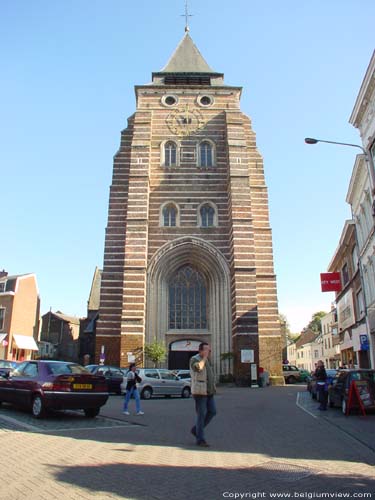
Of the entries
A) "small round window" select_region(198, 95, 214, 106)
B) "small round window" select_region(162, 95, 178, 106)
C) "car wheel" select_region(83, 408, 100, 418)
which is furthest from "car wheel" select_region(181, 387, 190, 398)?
"small round window" select_region(198, 95, 214, 106)

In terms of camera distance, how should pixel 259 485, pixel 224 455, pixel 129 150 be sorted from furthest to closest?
pixel 129 150, pixel 224 455, pixel 259 485

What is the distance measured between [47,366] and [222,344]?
2246 cm

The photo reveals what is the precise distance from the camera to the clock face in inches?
1469

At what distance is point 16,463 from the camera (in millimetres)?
A: 6133

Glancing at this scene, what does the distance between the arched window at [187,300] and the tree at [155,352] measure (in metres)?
3.96

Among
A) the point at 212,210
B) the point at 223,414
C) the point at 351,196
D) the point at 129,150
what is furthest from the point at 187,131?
the point at 223,414

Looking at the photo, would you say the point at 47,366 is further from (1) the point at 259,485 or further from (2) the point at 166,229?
(2) the point at 166,229

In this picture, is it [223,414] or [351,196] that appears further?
[351,196]

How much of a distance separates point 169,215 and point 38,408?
25409 mm

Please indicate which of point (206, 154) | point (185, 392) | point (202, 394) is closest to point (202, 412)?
point (202, 394)

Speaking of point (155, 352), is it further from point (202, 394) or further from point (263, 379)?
point (202, 394)

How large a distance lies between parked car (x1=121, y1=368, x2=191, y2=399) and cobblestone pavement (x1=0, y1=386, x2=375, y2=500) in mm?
10281

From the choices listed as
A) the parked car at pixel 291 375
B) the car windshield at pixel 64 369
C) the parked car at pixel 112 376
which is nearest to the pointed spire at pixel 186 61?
the parked car at pixel 291 375

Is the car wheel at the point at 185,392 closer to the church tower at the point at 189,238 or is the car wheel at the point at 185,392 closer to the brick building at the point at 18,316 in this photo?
the church tower at the point at 189,238
